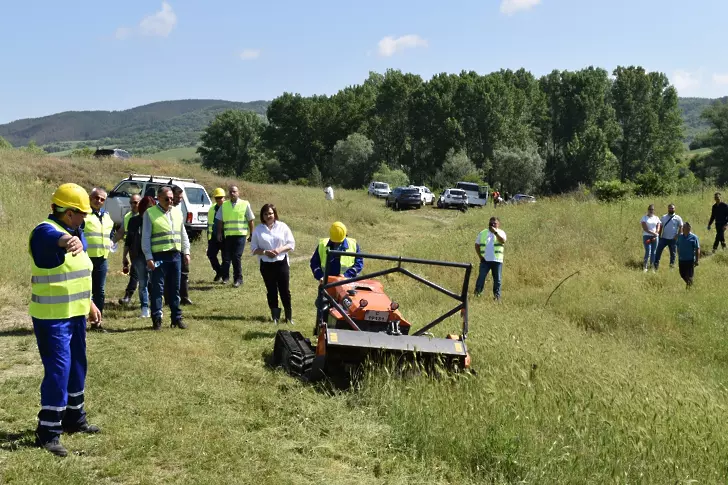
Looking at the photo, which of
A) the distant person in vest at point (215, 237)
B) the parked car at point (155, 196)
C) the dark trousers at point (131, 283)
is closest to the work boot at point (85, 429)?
the dark trousers at point (131, 283)

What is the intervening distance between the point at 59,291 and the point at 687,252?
11.5 m

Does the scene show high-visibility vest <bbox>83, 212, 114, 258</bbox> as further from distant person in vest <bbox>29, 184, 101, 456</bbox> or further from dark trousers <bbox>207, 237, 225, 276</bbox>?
dark trousers <bbox>207, 237, 225, 276</bbox>

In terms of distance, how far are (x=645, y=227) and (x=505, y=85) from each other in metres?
57.8

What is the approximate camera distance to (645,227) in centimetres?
1488

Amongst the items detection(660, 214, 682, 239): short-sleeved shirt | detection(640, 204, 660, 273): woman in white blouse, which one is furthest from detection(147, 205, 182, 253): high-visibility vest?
detection(660, 214, 682, 239): short-sleeved shirt

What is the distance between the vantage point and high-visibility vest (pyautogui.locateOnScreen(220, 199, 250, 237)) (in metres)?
11.7

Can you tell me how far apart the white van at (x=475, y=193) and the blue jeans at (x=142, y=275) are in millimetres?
33219

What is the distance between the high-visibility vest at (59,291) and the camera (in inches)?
180

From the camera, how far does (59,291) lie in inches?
181

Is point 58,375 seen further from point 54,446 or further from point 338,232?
point 338,232

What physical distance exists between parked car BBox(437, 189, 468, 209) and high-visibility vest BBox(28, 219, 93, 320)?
35.1 metres

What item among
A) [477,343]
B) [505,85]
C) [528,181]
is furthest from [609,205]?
[505,85]

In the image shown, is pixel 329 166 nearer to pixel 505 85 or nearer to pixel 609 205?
pixel 505 85

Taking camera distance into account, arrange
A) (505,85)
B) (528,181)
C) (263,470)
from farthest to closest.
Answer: (505,85) < (528,181) < (263,470)
